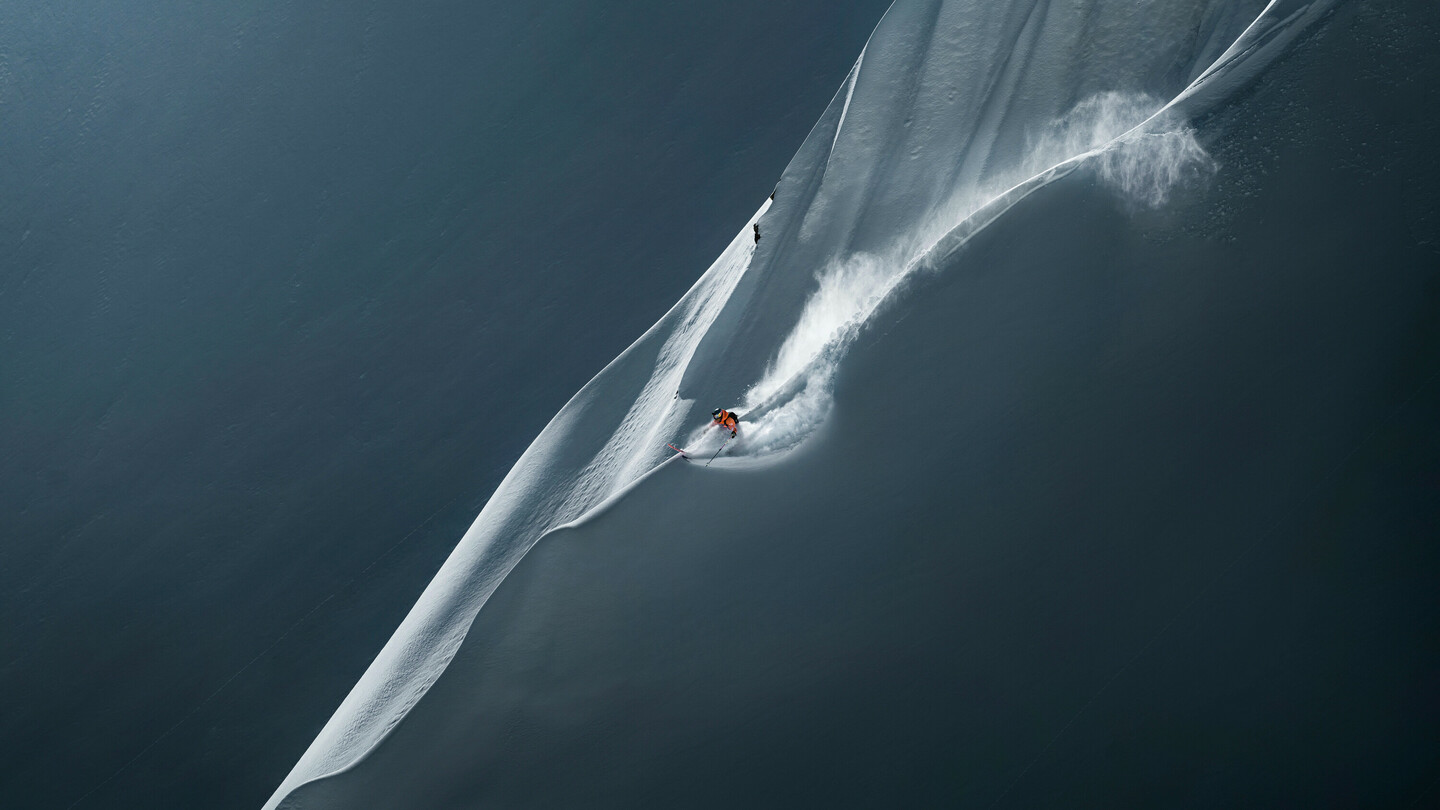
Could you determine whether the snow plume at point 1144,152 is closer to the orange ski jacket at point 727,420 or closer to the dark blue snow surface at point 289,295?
the dark blue snow surface at point 289,295

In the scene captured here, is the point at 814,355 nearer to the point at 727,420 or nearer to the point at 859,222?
the point at 727,420

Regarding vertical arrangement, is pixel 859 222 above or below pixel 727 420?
above

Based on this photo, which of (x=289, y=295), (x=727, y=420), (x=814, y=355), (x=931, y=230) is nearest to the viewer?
(x=727, y=420)

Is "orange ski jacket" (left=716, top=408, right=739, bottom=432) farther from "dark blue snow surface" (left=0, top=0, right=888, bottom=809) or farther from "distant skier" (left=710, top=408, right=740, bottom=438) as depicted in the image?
"dark blue snow surface" (left=0, top=0, right=888, bottom=809)

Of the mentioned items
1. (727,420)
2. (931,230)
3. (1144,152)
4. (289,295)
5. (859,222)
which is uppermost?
(289,295)

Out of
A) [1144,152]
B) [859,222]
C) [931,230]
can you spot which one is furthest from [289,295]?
[1144,152]

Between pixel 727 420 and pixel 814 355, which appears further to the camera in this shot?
pixel 814 355

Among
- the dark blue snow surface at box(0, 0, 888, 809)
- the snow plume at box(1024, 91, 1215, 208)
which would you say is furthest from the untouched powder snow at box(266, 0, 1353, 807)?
the dark blue snow surface at box(0, 0, 888, 809)
